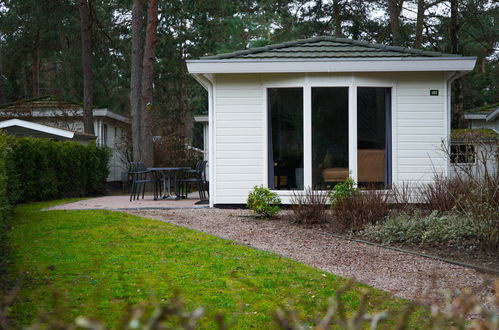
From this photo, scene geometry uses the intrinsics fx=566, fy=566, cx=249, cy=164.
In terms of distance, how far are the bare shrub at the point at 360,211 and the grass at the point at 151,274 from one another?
1775 millimetres

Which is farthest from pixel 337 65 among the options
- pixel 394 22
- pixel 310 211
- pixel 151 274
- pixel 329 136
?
pixel 394 22

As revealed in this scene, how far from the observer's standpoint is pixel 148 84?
16.4 meters

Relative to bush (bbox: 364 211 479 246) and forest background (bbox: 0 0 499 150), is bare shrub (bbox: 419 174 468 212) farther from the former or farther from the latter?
forest background (bbox: 0 0 499 150)

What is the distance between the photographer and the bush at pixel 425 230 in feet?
21.4

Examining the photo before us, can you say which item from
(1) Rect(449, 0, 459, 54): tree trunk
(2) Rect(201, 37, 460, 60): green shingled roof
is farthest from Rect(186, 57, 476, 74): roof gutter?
(1) Rect(449, 0, 459, 54): tree trunk

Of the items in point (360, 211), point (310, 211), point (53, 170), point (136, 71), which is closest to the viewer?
point (360, 211)

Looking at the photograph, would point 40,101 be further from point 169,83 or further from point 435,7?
point 435,7

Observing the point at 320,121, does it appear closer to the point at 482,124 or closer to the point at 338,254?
the point at 338,254

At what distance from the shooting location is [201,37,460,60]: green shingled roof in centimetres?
1019

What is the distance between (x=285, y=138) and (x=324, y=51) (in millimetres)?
1883

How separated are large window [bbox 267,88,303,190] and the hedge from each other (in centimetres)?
451

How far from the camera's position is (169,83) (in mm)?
27719

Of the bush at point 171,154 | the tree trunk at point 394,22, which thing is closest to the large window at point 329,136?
the bush at point 171,154

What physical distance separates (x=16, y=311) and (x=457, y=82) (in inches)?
776
